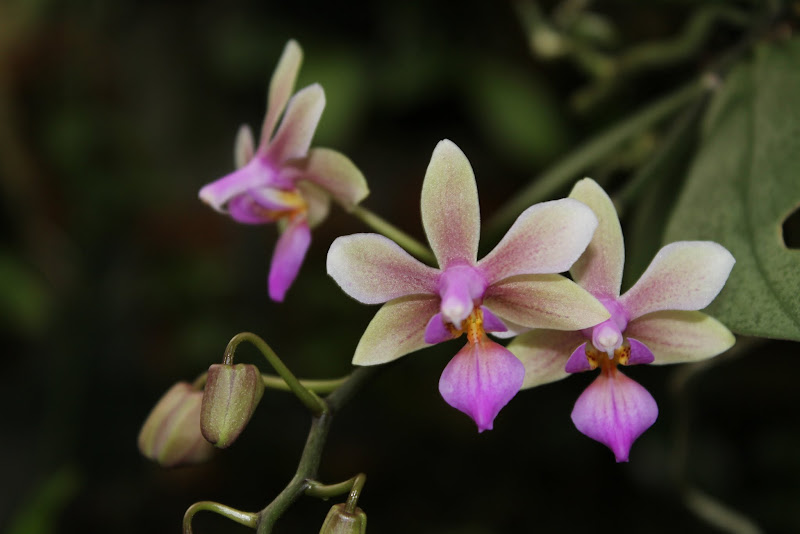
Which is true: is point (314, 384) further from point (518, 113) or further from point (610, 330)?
point (518, 113)

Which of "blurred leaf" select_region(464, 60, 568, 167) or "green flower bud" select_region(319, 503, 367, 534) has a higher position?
"blurred leaf" select_region(464, 60, 568, 167)

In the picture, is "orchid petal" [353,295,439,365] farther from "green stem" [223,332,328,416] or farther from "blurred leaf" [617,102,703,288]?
"blurred leaf" [617,102,703,288]

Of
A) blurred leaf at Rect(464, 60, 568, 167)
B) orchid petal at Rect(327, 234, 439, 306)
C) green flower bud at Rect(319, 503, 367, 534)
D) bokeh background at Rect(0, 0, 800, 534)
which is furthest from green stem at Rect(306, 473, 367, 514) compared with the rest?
blurred leaf at Rect(464, 60, 568, 167)

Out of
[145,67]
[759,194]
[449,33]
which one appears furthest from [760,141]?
[145,67]

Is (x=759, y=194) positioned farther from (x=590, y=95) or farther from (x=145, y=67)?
(x=145, y=67)

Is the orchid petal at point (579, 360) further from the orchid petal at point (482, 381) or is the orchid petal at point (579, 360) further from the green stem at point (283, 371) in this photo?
the green stem at point (283, 371)

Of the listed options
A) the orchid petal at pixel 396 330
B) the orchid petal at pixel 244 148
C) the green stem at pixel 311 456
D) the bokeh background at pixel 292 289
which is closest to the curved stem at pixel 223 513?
the green stem at pixel 311 456

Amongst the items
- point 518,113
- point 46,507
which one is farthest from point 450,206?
point 518,113
